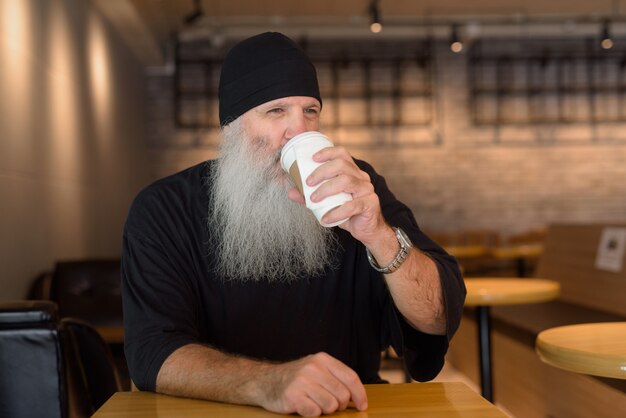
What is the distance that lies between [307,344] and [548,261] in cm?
418

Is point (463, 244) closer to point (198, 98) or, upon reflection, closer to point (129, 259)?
point (198, 98)

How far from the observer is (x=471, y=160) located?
960 centimetres

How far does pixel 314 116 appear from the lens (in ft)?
5.19

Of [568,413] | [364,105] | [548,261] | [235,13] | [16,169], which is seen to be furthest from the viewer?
[364,105]

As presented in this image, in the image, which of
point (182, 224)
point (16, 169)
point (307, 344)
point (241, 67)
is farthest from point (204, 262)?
point (16, 169)

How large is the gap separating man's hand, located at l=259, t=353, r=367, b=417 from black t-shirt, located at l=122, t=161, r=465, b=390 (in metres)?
0.38

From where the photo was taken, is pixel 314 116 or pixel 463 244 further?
pixel 463 244

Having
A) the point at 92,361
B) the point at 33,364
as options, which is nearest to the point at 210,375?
the point at 33,364

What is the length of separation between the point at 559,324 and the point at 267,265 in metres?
2.73

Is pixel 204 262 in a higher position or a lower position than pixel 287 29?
lower

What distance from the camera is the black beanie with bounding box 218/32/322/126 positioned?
5.14ft

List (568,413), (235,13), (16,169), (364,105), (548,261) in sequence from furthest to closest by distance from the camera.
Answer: (364,105) < (235,13) < (548,261) < (16,169) < (568,413)

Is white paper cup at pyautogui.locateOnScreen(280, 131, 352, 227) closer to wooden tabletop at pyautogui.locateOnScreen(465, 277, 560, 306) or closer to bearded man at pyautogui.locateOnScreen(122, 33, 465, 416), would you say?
bearded man at pyautogui.locateOnScreen(122, 33, 465, 416)

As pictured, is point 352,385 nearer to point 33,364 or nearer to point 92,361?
point 33,364
